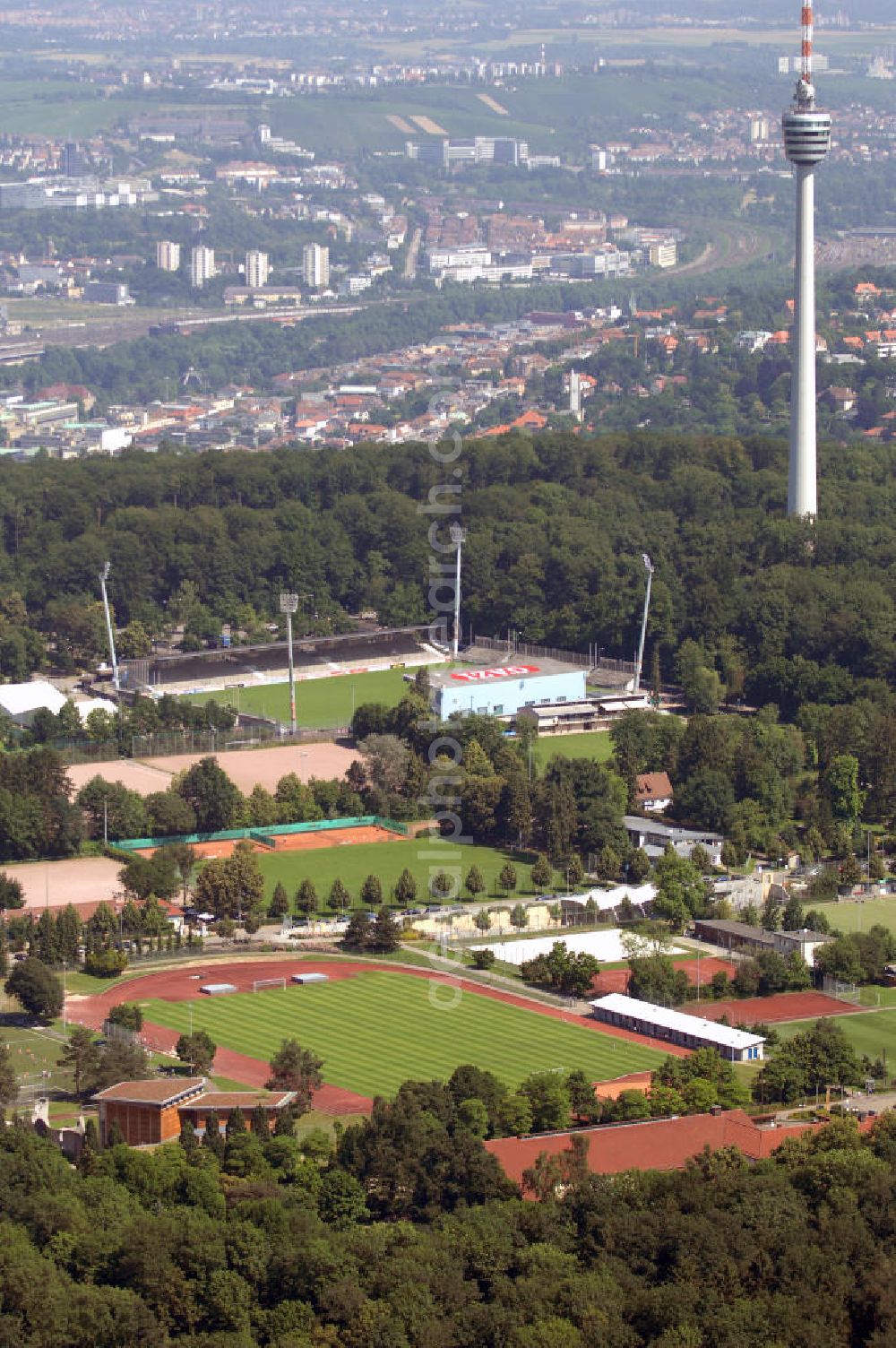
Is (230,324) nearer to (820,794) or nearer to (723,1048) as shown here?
(820,794)

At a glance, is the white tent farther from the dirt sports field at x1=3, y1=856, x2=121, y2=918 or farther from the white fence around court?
the white fence around court

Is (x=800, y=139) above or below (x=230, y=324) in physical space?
above

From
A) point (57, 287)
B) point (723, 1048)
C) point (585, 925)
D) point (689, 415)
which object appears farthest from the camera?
point (57, 287)

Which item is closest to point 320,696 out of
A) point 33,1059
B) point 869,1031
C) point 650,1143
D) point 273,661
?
point 273,661

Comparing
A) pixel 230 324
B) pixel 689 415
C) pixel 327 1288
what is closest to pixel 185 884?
pixel 327 1288

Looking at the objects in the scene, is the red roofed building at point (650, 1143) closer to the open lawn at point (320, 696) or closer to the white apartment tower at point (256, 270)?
the open lawn at point (320, 696)

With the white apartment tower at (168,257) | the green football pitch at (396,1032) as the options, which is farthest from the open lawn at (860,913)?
the white apartment tower at (168,257)

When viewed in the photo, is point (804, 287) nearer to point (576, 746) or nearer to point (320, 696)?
point (320, 696)
